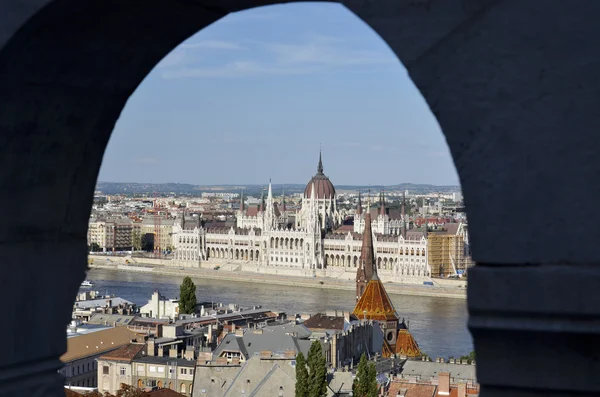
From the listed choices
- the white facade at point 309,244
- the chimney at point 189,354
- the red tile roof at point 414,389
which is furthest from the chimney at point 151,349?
the white facade at point 309,244

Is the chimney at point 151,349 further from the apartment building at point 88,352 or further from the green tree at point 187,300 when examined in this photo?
the green tree at point 187,300

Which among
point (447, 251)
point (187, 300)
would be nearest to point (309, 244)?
point (447, 251)

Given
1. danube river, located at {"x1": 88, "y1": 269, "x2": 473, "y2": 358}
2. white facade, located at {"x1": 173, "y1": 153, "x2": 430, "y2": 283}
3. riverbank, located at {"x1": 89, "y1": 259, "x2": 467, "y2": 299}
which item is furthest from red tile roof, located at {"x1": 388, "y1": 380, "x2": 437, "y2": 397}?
white facade, located at {"x1": 173, "y1": 153, "x2": 430, "y2": 283}

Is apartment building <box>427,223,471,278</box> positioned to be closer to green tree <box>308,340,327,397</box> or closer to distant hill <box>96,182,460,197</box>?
green tree <box>308,340,327,397</box>

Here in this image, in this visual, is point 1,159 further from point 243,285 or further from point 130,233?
point 130,233

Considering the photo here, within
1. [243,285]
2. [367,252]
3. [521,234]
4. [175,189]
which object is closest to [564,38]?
[521,234]

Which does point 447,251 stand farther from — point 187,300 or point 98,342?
point 98,342
